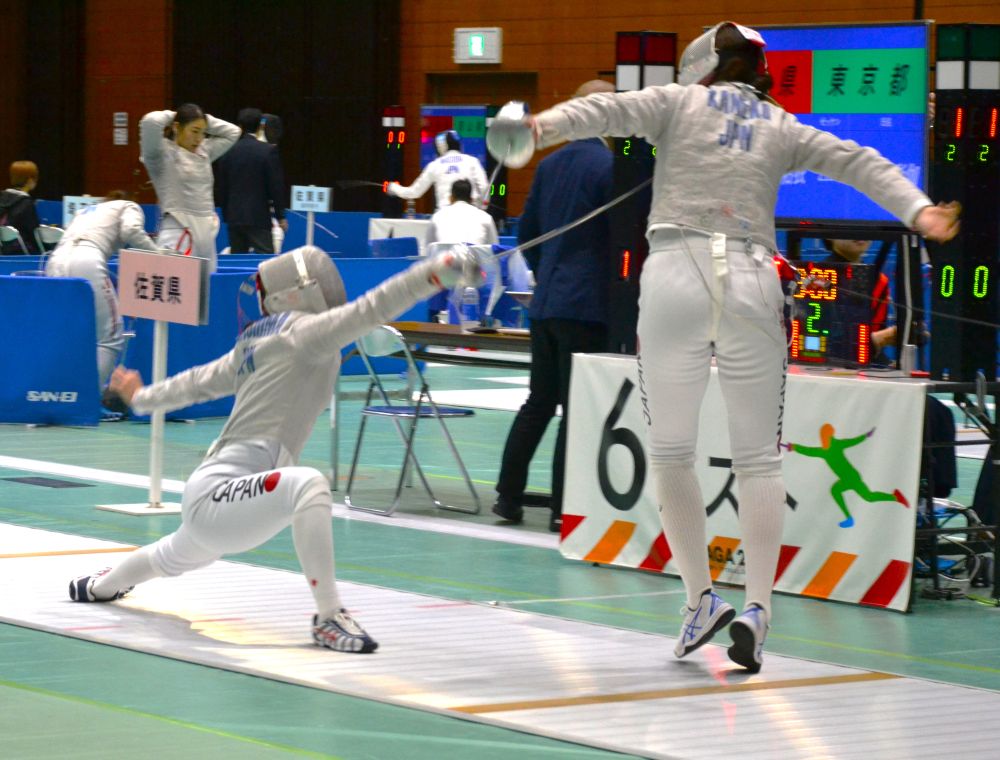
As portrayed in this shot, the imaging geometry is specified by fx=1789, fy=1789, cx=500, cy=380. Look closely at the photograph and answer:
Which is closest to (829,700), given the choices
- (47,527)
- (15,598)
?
(15,598)

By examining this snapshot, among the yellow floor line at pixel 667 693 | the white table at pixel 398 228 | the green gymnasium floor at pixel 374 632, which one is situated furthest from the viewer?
the white table at pixel 398 228

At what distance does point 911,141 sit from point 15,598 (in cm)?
362

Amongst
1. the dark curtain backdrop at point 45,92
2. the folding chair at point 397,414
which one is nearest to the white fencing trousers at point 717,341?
the folding chair at point 397,414

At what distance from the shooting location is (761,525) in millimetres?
4762

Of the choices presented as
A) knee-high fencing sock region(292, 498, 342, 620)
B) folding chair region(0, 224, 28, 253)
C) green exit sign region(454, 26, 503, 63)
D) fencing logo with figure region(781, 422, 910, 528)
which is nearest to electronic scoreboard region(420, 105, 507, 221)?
green exit sign region(454, 26, 503, 63)

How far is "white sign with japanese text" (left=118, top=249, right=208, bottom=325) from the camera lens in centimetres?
728

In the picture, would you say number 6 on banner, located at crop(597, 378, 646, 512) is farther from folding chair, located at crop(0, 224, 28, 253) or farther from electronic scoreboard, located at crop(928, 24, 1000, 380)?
folding chair, located at crop(0, 224, 28, 253)

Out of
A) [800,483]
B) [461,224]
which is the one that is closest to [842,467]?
[800,483]

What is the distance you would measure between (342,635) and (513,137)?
146cm

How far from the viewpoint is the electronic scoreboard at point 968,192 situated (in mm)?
6387

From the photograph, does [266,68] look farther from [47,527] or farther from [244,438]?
[244,438]

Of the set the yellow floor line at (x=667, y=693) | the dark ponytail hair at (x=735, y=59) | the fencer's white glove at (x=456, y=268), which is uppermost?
the dark ponytail hair at (x=735, y=59)

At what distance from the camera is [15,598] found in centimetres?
557

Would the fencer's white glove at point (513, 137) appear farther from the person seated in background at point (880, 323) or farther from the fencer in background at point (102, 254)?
the fencer in background at point (102, 254)
